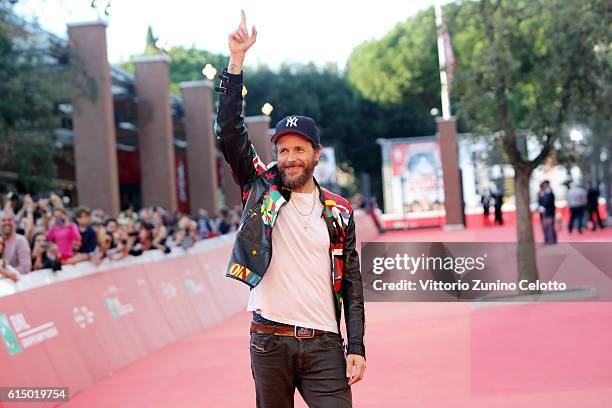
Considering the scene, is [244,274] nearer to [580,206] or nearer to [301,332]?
[301,332]

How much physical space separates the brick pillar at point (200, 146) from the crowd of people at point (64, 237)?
18728 millimetres

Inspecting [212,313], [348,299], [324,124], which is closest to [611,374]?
[348,299]

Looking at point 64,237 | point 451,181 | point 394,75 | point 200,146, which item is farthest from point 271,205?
point 394,75

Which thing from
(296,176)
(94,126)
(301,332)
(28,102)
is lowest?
(301,332)

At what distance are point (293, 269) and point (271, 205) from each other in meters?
0.31

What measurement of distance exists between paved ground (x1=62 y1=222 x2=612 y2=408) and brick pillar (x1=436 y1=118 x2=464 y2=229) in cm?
2937

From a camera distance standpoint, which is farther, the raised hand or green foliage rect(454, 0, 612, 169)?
green foliage rect(454, 0, 612, 169)

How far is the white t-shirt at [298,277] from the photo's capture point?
15.7ft

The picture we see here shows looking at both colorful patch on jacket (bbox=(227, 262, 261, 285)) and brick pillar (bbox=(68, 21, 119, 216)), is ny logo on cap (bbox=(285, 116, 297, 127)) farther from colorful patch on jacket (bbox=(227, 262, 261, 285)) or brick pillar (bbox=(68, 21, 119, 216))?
brick pillar (bbox=(68, 21, 119, 216))

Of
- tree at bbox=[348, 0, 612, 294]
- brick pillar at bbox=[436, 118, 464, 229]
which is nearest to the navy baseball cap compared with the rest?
tree at bbox=[348, 0, 612, 294]

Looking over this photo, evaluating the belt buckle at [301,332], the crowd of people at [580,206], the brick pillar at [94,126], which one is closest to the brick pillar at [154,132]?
the brick pillar at [94,126]

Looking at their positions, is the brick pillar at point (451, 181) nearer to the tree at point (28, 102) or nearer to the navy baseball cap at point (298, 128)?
the tree at point (28, 102)

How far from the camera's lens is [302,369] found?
189 inches

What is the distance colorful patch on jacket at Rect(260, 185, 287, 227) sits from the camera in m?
4.81
